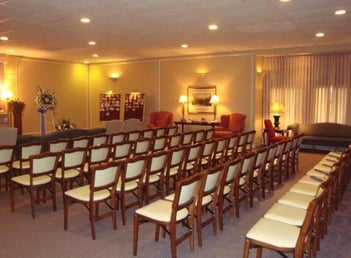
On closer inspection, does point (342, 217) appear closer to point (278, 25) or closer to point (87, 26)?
point (278, 25)

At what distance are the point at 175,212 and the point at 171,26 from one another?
476 centimetres

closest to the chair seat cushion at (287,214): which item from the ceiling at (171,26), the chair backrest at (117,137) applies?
the ceiling at (171,26)

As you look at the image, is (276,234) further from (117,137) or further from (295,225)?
(117,137)

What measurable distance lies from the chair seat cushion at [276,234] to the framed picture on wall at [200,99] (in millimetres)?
8648

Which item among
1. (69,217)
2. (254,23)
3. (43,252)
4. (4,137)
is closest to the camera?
(43,252)

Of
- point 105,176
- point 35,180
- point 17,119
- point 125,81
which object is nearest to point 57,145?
point 35,180

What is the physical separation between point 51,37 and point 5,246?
6.02m

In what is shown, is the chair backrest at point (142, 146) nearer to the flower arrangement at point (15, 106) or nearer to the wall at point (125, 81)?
the wall at point (125, 81)

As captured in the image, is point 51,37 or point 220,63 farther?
point 220,63

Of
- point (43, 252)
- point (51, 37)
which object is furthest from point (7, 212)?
point (51, 37)

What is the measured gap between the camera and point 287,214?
3.12m

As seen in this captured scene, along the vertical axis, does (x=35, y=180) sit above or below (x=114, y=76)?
below

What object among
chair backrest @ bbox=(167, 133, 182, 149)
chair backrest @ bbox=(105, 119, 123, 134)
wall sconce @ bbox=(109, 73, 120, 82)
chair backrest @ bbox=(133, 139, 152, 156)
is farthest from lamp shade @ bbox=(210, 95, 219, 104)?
chair backrest @ bbox=(133, 139, 152, 156)

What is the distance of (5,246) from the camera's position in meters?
3.44
